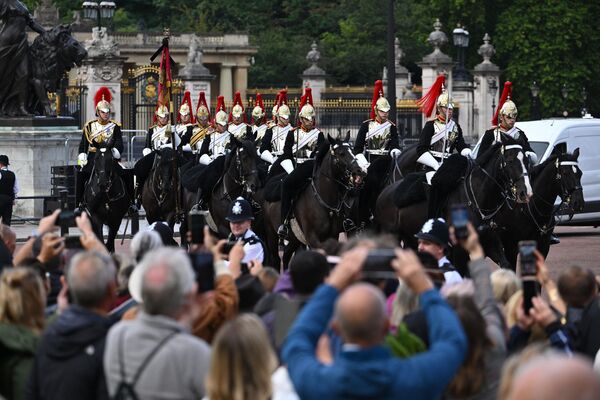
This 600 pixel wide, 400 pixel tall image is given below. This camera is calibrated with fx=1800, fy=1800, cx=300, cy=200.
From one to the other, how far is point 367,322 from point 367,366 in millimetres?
162

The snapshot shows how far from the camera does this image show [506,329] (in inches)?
336

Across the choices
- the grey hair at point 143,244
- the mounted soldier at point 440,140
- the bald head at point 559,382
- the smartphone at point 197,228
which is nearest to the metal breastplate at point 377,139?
the mounted soldier at point 440,140

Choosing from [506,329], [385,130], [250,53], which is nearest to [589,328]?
[506,329]

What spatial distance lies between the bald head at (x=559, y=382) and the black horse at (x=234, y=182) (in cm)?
1602

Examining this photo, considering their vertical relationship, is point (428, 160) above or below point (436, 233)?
above

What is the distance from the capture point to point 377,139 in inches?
869

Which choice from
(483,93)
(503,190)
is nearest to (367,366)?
(503,190)

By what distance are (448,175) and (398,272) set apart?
1193 centimetres

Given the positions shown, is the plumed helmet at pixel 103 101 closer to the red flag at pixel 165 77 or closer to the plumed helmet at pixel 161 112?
the plumed helmet at pixel 161 112

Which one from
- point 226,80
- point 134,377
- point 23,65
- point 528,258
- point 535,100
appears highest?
point 226,80

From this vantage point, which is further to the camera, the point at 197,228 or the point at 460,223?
the point at 197,228

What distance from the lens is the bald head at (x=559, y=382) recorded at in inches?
208

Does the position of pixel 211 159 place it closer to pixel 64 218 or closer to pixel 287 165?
pixel 287 165

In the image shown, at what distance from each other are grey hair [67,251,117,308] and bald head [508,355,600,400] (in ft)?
9.39
